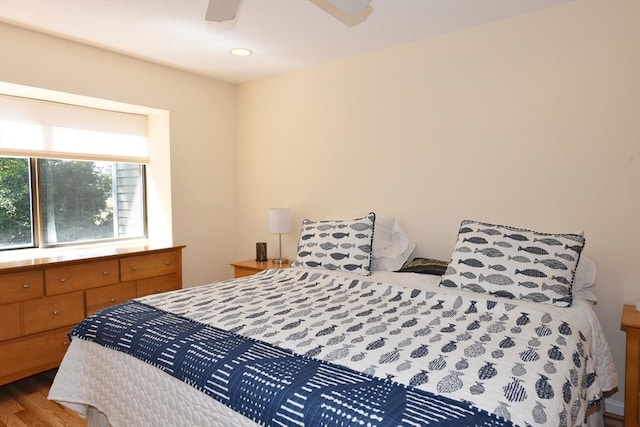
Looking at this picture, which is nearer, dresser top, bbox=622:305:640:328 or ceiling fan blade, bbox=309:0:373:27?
dresser top, bbox=622:305:640:328

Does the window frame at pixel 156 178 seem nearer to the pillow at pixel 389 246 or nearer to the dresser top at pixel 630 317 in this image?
the pillow at pixel 389 246

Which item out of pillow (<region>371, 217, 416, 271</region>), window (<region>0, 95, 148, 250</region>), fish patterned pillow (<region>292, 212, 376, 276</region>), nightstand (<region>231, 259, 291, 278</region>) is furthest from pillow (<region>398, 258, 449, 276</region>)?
window (<region>0, 95, 148, 250</region>)

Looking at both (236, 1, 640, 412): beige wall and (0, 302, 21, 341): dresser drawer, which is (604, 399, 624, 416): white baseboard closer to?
(236, 1, 640, 412): beige wall

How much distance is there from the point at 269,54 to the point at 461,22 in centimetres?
145

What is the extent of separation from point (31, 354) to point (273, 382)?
2.19 meters

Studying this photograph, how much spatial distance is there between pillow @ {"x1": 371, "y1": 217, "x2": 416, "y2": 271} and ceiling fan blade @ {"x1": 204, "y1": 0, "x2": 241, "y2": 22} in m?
1.71

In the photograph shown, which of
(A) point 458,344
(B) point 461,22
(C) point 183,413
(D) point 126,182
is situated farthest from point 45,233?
(B) point 461,22

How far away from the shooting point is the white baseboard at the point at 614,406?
7.47ft

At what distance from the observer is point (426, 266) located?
8.66 feet

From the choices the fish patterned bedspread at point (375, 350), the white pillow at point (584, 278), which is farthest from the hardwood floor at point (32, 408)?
the white pillow at point (584, 278)

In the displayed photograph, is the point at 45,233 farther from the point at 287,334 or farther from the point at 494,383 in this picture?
the point at 494,383

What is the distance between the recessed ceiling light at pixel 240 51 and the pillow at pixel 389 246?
1.66m

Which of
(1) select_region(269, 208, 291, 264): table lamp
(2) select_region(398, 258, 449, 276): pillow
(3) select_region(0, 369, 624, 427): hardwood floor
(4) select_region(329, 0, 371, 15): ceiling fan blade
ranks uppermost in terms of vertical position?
(4) select_region(329, 0, 371, 15): ceiling fan blade

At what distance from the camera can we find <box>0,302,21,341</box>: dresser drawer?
2418mm
